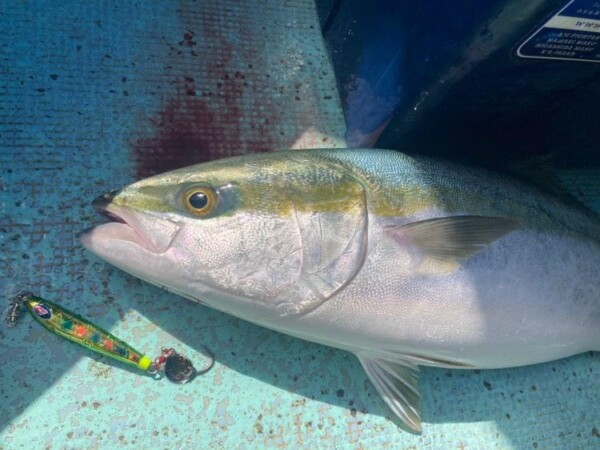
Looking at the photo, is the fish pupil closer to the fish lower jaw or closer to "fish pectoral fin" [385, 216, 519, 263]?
the fish lower jaw

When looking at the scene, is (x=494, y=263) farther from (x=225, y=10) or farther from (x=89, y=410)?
(x=225, y=10)

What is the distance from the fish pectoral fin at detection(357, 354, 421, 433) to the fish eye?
0.80 m

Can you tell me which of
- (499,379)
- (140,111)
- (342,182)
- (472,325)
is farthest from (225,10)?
(499,379)

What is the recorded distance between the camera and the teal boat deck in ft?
5.60

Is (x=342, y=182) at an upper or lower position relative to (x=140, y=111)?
upper

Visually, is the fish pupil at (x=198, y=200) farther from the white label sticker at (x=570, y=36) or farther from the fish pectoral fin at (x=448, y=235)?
the white label sticker at (x=570, y=36)

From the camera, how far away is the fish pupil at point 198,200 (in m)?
1.43

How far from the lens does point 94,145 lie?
198 cm

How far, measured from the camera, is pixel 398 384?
5.89 ft

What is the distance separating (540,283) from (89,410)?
1.64 meters

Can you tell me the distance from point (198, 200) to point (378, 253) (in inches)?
23.0

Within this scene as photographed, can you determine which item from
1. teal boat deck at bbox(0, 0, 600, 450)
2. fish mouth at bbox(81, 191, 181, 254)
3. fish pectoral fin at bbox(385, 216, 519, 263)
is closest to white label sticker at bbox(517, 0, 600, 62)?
fish pectoral fin at bbox(385, 216, 519, 263)

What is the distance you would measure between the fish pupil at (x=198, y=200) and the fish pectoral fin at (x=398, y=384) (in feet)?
2.67

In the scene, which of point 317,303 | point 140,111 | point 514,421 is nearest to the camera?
point 317,303
